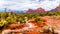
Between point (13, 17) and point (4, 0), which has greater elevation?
point (4, 0)

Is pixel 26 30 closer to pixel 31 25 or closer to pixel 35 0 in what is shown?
pixel 31 25

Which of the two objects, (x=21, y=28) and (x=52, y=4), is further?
(x=52, y=4)

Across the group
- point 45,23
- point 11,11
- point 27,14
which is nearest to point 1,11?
point 11,11

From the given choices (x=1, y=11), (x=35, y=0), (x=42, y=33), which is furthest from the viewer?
(x=35, y=0)

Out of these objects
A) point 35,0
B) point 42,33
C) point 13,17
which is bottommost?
point 42,33

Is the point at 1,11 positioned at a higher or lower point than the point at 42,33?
higher

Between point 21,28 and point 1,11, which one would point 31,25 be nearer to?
point 21,28

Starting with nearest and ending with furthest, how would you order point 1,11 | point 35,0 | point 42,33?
point 42,33, point 1,11, point 35,0

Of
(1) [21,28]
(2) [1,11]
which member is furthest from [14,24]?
(2) [1,11]

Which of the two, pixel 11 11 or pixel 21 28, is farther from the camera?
pixel 11 11
